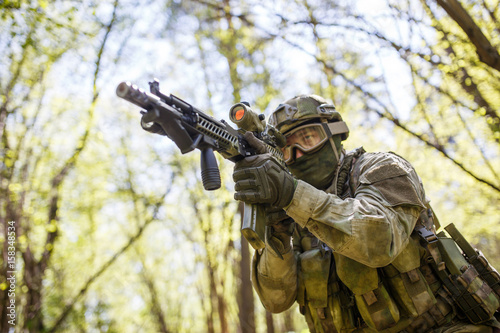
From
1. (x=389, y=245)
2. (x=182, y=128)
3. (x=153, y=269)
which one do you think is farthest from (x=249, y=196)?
(x=153, y=269)

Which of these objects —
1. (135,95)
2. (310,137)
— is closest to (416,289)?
(310,137)

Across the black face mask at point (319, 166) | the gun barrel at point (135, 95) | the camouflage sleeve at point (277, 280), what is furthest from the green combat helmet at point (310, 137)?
the gun barrel at point (135, 95)

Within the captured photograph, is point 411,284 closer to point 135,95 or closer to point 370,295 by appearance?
point 370,295

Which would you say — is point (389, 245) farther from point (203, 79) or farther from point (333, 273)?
point (203, 79)

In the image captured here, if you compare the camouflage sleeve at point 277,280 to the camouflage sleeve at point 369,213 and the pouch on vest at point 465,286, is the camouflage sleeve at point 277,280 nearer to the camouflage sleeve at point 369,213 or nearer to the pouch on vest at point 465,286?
the camouflage sleeve at point 369,213

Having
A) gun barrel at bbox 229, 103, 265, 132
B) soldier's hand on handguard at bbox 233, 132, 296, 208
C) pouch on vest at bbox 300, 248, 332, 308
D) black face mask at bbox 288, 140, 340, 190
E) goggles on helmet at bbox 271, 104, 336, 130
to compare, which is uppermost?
goggles on helmet at bbox 271, 104, 336, 130

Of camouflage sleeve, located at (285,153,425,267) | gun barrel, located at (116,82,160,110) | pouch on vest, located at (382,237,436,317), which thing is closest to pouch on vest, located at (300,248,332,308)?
pouch on vest, located at (382,237,436,317)

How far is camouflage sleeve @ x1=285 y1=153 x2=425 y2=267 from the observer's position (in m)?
2.29

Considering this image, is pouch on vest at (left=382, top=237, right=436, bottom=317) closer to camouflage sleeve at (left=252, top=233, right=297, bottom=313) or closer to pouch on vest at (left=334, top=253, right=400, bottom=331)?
pouch on vest at (left=334, top=253, right=400, bottom=331)

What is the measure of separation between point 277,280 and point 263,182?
1.26 meters

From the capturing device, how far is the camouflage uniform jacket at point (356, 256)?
7.62 feet

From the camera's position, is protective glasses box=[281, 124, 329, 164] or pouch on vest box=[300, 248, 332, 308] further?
protective glasses box=[281, 124, 329, 164]

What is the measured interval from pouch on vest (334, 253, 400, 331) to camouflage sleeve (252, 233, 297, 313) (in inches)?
22.4

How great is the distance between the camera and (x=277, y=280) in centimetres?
323
